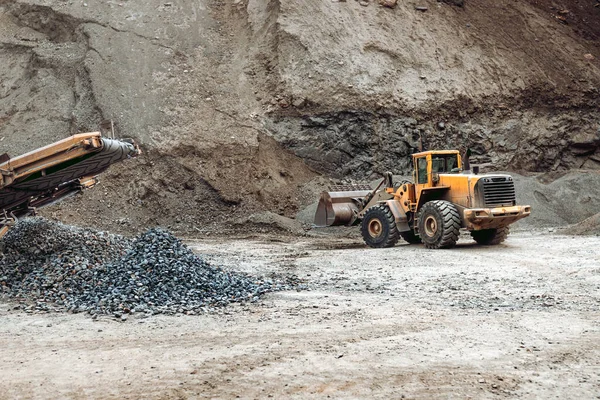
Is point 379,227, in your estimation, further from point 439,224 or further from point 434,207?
point 439,224

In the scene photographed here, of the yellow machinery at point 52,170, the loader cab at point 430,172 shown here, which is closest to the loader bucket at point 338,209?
the loader cab at point 430,172

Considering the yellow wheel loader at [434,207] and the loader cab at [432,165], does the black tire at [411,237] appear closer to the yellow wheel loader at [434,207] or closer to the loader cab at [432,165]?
the yellow wheel loader at [434,207]

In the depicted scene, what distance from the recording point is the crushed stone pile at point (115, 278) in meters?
8.04

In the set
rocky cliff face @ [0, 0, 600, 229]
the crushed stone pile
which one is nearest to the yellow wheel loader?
the crushed stone pile

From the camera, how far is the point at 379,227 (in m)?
14.6

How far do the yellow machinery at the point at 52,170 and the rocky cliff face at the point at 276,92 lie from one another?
27.8 ft

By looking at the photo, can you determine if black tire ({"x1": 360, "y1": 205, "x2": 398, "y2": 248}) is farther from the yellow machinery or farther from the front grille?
the yellow machinery

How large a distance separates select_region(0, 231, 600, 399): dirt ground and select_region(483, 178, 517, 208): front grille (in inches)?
116

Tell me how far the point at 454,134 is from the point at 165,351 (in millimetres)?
17797

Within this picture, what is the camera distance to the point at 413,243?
588 inches

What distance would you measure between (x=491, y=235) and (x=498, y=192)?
43.4 inches

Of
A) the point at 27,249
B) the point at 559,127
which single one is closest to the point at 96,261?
the point at 27,249

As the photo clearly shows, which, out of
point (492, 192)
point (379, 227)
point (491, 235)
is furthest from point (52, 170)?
point (491, 235)

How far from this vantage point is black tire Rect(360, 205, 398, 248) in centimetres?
1424
